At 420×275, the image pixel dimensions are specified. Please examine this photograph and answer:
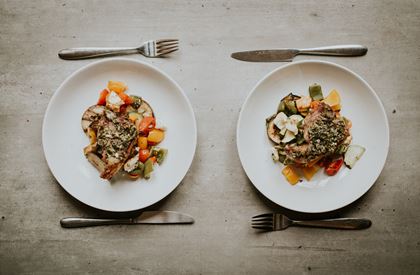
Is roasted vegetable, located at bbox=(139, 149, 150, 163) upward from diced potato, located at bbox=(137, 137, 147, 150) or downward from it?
downward

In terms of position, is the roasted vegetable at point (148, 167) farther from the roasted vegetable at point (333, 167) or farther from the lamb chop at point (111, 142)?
the roasted vegetable at point (333, 167)

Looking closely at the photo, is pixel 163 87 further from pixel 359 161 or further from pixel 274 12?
pixel 359 161

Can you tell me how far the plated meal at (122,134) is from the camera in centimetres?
249

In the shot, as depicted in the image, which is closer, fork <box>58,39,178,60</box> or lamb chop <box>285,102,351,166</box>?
lamb chop <box>285,102,351,166</box>

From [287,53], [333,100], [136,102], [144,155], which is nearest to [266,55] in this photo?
[287,53]

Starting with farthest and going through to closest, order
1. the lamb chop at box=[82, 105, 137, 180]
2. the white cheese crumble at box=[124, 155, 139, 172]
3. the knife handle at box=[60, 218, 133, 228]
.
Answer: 1. the knife handle at box=[60, 218, 133, 228]
2. the white cheese crumble at box=[124, 155, 139, 172]
3. the lamb chop at box=[82, 105, 137, 180]

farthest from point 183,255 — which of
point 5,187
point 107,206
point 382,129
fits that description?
point 382,129

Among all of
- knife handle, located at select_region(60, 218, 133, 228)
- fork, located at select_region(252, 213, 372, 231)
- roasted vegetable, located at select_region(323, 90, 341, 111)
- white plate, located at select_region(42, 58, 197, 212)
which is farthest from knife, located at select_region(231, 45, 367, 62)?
knife handle, located at select_region(60, 218, 133, 228)

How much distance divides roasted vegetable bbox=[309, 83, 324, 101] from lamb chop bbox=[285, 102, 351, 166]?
13cm

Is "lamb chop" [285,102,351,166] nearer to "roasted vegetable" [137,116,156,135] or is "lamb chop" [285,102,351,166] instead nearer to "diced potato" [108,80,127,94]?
"roasted vegetable" [137,116,156,135]

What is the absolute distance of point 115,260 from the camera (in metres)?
2.80

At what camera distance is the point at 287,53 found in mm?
2797

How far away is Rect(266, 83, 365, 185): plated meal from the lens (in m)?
2.54

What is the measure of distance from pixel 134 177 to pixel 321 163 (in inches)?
50.7
